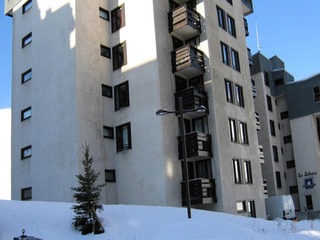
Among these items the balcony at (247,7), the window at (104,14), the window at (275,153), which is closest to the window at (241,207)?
the window at (104,14)

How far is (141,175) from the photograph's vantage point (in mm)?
25203

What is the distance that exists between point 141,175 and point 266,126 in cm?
2327

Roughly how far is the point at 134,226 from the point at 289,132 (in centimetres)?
3672

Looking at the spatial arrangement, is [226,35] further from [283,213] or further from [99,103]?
[283,213]

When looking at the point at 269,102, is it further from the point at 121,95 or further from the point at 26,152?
the point at 26,152

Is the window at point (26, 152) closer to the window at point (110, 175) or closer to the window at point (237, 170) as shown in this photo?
the window at point (110, 175)

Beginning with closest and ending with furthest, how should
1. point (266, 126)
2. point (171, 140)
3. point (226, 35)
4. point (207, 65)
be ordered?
point (171, 140) < point (207, 65) < point (226, 35) < point (266, 126)

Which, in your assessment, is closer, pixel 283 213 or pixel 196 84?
pixel 196 84

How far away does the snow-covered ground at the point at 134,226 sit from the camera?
41.7ft

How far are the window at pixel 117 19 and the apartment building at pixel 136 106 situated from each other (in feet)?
0.33

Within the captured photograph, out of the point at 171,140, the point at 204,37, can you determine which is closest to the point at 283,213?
the point at 171,140

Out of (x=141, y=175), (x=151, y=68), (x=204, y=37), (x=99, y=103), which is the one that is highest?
(x=204, y=37)

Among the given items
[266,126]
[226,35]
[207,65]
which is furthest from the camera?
[266,126]

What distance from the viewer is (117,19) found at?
29.3 meters
